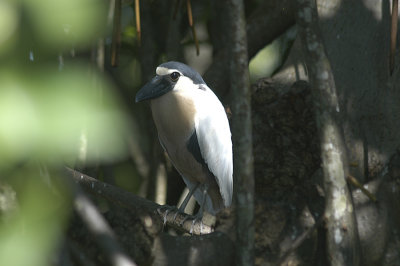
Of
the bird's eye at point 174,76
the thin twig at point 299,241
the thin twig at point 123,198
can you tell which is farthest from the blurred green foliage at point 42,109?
the bird's eye at point 174,76

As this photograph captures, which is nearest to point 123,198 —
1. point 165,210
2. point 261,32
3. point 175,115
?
point 165,210

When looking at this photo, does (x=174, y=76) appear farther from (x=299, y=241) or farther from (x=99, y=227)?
(x=99, y=227)

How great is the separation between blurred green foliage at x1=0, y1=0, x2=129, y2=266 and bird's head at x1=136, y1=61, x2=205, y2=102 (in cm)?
188

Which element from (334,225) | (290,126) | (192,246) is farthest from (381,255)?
(192,246)

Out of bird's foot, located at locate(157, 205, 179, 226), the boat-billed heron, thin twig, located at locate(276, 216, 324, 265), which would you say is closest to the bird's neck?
the boat-billed heron

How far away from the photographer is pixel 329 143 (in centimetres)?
235

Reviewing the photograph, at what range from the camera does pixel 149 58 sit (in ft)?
12.8

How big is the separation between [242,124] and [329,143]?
1.77 ft

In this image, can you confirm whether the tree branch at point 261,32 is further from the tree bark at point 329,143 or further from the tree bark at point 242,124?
the tree bark at point 242,124

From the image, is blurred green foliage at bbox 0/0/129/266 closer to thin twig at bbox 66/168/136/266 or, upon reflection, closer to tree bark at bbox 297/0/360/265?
thin twig at bbox 66/168/136/266

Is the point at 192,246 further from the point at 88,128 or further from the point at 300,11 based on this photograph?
the point at 88,128

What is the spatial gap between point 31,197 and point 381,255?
2322 mm

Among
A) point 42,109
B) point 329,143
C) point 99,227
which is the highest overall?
point 42,109

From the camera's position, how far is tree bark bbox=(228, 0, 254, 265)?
1.99 m
